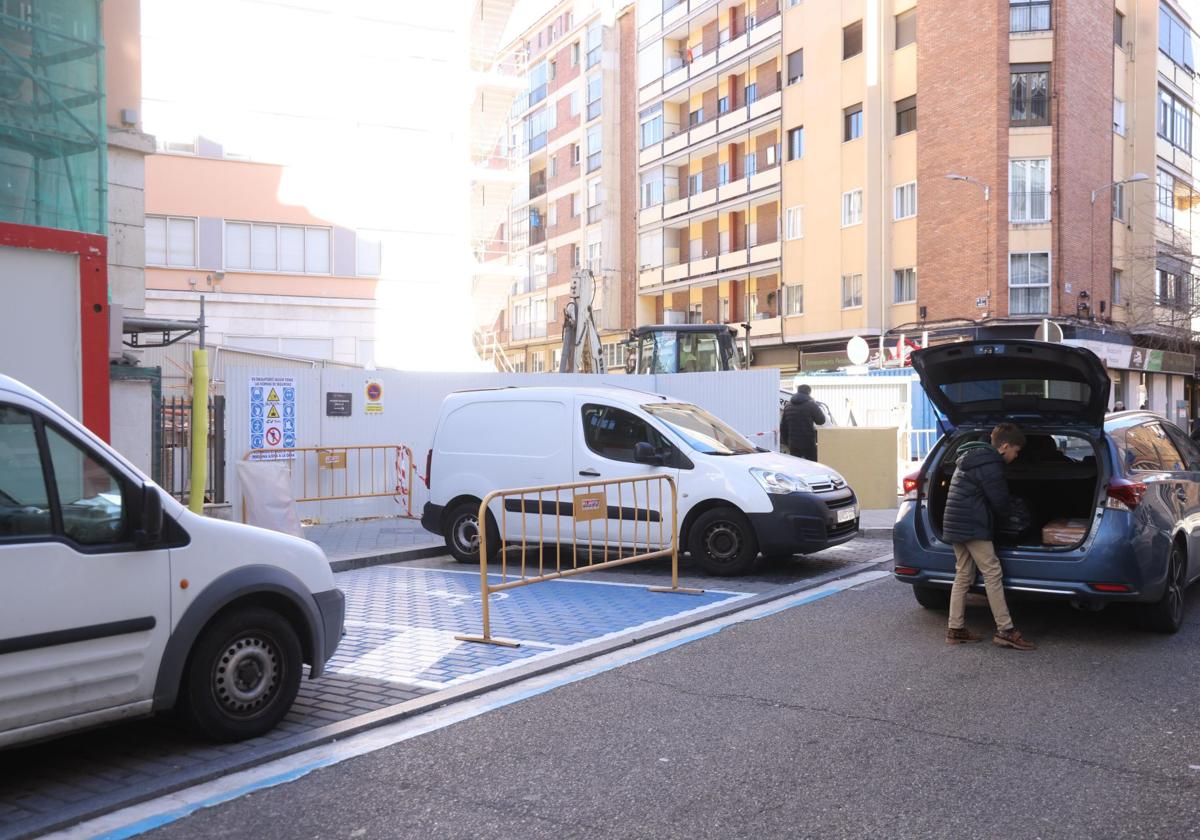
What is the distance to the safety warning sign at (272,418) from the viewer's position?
14453mm

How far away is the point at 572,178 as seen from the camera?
57.7 m

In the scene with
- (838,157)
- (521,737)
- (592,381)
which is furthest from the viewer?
(838,157)

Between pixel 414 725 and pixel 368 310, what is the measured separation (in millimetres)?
26041

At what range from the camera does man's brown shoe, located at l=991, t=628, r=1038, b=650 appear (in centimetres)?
704

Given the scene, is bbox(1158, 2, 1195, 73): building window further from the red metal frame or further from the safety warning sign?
the red metal frame

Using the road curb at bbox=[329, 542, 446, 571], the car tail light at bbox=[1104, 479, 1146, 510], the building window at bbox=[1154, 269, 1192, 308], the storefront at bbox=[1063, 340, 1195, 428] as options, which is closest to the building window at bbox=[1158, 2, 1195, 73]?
the building window at bbox=[1154, 269, 1192, 308]

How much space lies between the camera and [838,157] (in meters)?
38.4

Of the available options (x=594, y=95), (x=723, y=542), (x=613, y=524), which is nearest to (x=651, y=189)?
(x=594, y=95)

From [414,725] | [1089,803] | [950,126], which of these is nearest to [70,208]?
[414,725]

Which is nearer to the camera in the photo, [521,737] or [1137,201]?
[521,737]

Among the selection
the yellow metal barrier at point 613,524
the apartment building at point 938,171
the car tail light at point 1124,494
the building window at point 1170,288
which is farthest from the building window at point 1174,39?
the car tail light at point 1124,494

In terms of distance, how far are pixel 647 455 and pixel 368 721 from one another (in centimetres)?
524

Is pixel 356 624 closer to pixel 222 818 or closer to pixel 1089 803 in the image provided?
pixel 222 818

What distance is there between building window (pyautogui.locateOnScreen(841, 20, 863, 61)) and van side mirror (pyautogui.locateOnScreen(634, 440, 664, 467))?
31.2 metres
